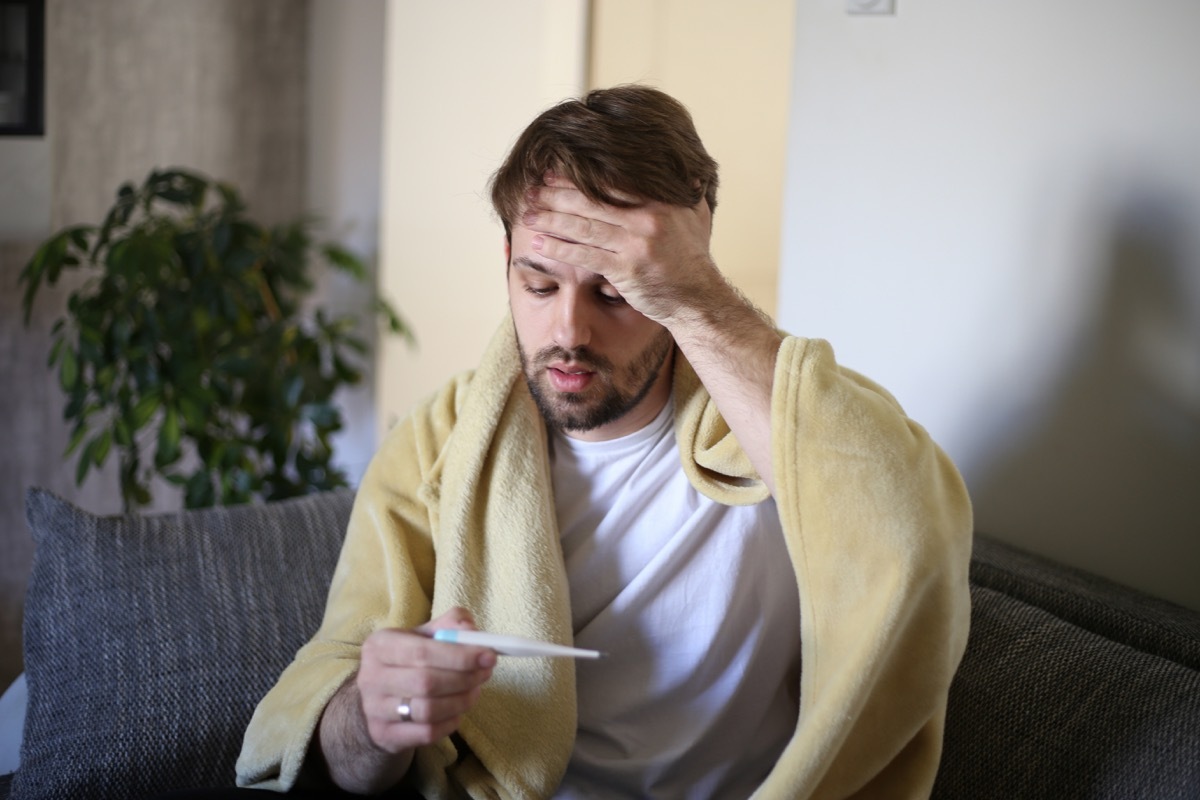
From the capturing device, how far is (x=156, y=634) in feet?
4.60

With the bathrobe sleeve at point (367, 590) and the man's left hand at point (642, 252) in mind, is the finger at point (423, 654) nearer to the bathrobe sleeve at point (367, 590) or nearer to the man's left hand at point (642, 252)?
the bathrobe sleeve at point (367, 590)

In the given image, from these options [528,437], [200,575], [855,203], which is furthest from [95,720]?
[855,203]

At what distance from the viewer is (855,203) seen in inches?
63.8

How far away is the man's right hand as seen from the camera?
3.17 feet

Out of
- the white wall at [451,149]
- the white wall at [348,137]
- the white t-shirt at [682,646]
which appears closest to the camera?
the white t-shirt at [682,646]

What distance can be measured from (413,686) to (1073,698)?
66 centimetres

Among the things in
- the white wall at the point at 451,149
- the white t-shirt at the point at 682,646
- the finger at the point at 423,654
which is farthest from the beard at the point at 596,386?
the white wall at the point at 451,149

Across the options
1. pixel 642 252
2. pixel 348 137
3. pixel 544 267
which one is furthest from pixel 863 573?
pixel 348 137

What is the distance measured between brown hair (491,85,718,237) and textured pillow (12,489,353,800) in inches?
23.7

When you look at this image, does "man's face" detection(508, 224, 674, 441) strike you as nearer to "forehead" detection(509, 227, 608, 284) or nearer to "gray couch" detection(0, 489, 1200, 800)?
"forehead" detection(509, 227, 608, 284)

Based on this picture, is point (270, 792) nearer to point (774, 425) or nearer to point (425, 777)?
point (425, 777)

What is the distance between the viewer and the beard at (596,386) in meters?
1.23

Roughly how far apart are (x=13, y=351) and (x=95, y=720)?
69.2 inches

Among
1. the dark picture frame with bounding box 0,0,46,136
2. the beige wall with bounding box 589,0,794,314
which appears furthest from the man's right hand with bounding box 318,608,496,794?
the dark picture frame with bounding box 0,0,46,136
